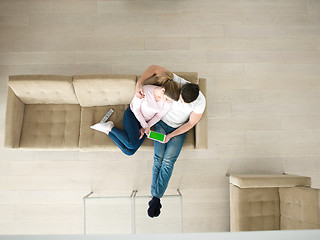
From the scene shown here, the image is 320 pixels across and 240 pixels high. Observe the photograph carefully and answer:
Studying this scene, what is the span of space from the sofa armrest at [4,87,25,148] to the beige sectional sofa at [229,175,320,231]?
8.11 ft

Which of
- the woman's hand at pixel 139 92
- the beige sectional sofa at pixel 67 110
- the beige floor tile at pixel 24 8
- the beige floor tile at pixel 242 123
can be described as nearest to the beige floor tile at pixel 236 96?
the beige floor tile at pixel 242 123

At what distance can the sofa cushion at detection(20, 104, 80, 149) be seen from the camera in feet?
7.71

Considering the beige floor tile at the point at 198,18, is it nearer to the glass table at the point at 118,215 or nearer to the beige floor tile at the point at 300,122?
the beige floor tile at the point at 300,122

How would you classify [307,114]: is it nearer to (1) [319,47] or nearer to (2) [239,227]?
(1) [319,47]

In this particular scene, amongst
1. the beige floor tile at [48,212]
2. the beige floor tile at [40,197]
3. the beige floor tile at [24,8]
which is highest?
the beige floor tile at [24,8]

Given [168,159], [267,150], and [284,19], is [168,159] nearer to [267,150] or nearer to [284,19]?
[267,150]

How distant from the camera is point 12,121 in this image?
2252 mm

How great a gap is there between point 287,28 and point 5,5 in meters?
3.97

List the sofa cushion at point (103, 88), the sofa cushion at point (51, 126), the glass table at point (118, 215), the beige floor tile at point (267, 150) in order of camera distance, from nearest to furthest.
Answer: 1. the sofa cushion at point (103, 88)
2. the sofa cushion at point (51, 126)
3. the glass table at point (118, 215)
4. the beige floor tile at point (267, 150)

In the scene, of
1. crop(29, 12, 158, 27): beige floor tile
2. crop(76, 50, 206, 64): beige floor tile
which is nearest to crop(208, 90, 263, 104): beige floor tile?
crop(76, 50, 206, 64): beige floor tile

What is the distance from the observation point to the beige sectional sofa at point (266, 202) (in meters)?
2.17

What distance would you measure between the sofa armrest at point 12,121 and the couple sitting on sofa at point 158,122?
848 millimetres

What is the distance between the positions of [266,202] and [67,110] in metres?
2.46

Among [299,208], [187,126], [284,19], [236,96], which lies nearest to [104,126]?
[187,126]
